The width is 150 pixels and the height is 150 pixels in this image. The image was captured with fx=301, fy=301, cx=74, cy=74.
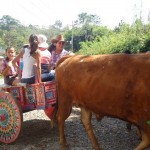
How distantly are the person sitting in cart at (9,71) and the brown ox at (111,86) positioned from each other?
1.64m

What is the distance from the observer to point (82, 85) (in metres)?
4.18

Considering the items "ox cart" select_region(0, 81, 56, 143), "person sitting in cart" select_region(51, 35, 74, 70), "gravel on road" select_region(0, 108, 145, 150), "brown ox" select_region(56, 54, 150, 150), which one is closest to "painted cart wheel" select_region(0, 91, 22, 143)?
"ox cart" select_region(0, 81, 56, 143)

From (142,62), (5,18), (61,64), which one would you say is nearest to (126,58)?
(142,62)

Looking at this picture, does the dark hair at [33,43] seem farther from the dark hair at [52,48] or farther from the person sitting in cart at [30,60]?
the dark hair at [52,48]

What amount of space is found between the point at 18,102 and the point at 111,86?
1.79 metres

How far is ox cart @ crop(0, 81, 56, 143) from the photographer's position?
480 centimetres

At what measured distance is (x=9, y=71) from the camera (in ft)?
20.0

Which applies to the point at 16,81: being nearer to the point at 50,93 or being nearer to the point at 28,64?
the point at 28,64

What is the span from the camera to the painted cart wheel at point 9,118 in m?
4.77

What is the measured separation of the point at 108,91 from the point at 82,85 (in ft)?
1.61

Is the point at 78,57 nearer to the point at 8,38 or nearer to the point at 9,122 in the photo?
the point at 9,122

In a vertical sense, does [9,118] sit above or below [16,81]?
below

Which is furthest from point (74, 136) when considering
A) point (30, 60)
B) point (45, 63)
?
point (30, 60)

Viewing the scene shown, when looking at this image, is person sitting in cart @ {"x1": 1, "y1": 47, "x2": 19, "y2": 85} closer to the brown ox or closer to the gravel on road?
the gravel on road
